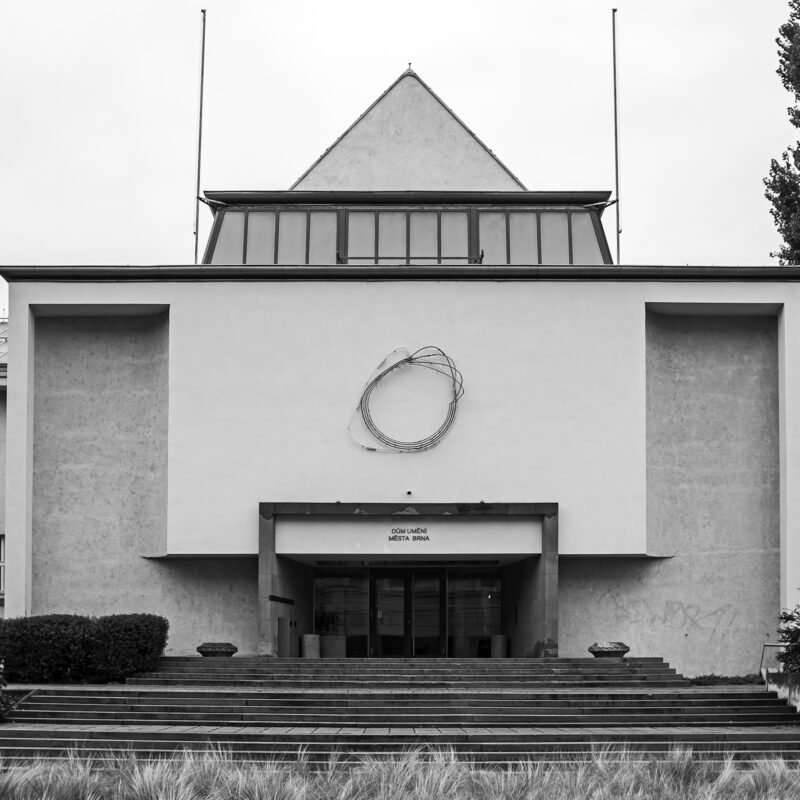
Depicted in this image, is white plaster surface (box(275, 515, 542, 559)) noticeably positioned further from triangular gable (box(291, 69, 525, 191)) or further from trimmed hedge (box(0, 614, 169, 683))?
triangular gable (box(291, 69, 525, 191))

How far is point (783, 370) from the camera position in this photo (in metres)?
29.3

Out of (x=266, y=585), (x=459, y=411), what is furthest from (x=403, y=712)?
(x=459, y=411)

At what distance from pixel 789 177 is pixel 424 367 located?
1262 cm

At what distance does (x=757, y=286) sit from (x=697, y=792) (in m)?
18.4

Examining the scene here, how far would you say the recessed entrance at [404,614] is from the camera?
32062 millimetres

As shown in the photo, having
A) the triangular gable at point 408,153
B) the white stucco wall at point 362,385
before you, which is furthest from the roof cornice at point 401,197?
the white stucco wall at point 362,385

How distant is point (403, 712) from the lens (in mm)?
20297

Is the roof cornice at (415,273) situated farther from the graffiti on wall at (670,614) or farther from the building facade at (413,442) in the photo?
the graffiti on wall at (670,614)

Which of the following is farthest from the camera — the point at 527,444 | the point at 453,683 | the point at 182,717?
the point at 527,444

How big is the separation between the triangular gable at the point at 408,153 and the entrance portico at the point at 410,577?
9838mm

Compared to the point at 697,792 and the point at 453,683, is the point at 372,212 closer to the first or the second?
the point at 453,683

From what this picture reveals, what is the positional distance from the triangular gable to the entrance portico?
387 inches

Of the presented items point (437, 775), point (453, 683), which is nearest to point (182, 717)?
point (453, 683)

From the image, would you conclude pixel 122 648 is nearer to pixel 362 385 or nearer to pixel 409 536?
pixel 409 536
